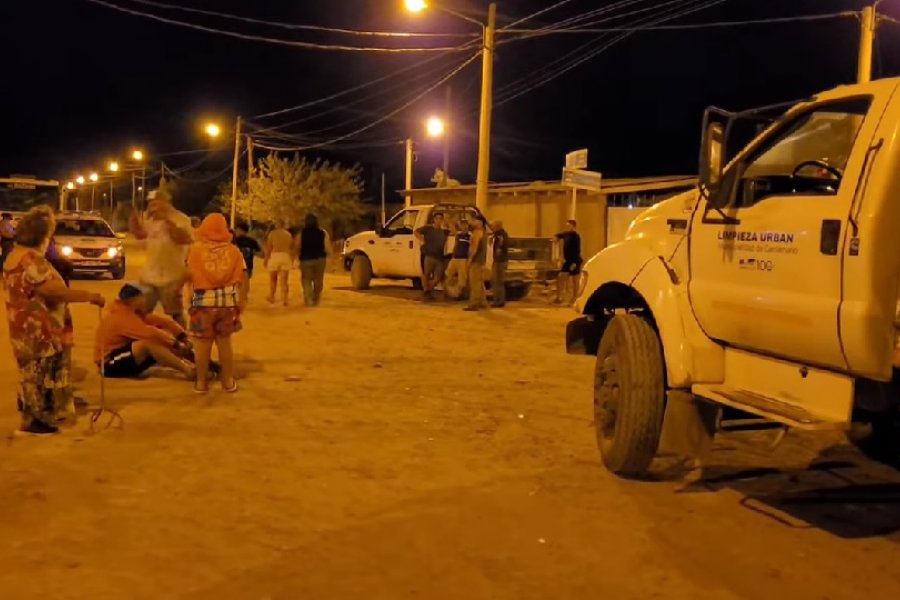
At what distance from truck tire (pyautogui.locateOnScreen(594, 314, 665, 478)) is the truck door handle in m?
1.52

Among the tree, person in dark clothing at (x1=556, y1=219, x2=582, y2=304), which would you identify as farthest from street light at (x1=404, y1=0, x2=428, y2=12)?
the tree

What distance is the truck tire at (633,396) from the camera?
19.7ft

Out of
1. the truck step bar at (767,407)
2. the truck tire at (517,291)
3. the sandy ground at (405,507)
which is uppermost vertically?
the truck step bar at (767,407)

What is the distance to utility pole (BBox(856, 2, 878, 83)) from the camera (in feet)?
60.4

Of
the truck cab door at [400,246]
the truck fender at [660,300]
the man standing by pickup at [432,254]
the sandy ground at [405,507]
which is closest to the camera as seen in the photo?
the sandy ground at [405,507]

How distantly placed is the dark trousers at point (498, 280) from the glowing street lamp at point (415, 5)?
18.9 feet

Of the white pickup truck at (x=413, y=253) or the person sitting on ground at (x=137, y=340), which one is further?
the white pickup truck at (x=413, y=253)

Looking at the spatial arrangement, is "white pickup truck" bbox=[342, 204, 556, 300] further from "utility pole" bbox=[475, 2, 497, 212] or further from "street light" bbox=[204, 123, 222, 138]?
"street light" bbox=[204, 123, 222, 138]

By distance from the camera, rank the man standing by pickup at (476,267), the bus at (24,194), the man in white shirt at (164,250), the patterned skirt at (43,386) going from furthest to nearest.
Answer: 1. the bus at (24,194)
2. the man standing by pickup at (476,267)
3. the man in white shirt at (164,250)
4. the patterned skirt at (43,386)

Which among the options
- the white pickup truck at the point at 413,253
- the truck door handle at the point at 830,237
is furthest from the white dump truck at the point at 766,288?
the white pickup truck at the point at 413,253

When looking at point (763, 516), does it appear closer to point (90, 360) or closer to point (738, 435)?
point (738, 435)

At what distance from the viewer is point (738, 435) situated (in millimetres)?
7891

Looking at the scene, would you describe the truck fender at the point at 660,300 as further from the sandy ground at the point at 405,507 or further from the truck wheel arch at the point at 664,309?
the sandy ground at the point at 405,507

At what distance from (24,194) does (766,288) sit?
27.2 metres
